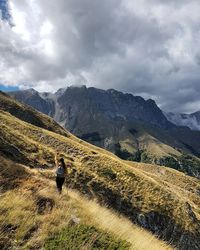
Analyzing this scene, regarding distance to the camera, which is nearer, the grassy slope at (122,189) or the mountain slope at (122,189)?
the mountain slope at (122,189)

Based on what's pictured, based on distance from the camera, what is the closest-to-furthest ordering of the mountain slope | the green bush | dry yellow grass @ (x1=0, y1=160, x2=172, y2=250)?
the green bush
dry yellow grass @ (x1=0, y1=160, x2=172, y2=250)
the mountain slope

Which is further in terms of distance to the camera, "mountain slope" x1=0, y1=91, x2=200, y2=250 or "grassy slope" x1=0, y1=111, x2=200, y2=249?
"grassy slope" x1=0, y1=111, x2=200, y2=249

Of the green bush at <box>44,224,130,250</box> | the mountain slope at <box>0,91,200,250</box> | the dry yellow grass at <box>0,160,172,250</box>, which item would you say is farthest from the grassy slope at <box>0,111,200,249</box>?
the green bush at <box>44,224,130,250</box>

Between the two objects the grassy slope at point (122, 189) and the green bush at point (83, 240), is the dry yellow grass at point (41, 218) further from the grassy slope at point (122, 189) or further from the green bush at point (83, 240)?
the grassy slope at point (122, 189)

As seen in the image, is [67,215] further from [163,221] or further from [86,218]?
[163,221]

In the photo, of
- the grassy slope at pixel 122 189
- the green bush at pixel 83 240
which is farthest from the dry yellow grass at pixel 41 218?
the grassy slope at pixel 122 189

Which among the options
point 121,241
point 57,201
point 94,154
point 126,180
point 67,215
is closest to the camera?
point 121,241

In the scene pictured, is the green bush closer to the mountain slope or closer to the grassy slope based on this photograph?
the mountain slope

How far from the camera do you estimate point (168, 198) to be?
67938mm

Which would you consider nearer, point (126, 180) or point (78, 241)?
point (78, 241)

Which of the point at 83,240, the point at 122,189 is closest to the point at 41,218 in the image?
the point at 83,240

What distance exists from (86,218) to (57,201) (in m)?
1.60

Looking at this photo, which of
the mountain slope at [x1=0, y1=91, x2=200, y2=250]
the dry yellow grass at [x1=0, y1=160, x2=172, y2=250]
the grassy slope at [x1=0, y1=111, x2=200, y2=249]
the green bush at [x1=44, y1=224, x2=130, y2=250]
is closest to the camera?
the green bush at [x1=44, y1=224, x2=130, y2=250]

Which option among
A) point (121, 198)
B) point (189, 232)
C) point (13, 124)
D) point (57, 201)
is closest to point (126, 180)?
point (121, 198)
